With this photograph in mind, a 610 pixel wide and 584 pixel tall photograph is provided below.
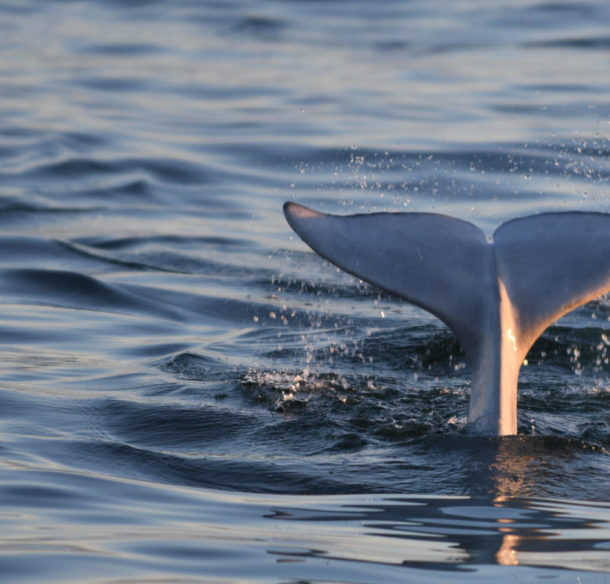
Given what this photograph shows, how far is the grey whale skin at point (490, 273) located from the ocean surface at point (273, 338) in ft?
1.58

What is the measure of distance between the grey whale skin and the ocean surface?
481 millimetres

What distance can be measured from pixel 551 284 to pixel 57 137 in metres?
14.6

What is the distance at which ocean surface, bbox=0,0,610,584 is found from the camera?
17.7 ft

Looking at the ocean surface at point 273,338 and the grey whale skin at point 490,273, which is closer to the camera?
the ocean surface at point 273,338

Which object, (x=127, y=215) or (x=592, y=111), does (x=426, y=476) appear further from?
(x=592, y=111)

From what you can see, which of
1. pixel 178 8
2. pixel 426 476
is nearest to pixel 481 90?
pixel 178 8

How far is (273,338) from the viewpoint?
10305mm

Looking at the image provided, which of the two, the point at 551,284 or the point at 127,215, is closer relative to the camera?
the point at 551,284

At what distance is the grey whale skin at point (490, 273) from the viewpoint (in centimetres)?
617

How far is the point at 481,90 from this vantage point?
74.0 ft

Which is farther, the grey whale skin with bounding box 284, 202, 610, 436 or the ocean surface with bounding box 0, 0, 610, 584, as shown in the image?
the grey whale skin with bounding box 284, 202, 610, 436

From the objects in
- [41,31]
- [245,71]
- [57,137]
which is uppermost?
[41,31]

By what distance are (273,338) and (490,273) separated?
4156 mm

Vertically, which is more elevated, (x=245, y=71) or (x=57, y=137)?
(x=245, y=71)
